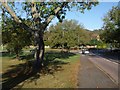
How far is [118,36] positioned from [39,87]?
54075 millimetres

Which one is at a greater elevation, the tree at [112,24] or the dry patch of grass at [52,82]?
the tree at [112,24]

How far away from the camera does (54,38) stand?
75500 millimetres

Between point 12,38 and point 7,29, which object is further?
point 12,38

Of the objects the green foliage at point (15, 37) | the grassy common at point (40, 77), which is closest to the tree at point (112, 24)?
the green foliage at point (15, 37)

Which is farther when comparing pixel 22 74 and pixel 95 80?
pixel 22 74

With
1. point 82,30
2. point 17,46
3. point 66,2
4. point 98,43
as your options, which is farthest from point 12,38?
point 98,43

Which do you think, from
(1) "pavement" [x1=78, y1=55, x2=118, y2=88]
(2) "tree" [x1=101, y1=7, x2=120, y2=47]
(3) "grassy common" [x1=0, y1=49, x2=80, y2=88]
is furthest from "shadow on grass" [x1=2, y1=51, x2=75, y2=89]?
(2) "tree" [x1=101, y1=7, x2=120, y2=47]

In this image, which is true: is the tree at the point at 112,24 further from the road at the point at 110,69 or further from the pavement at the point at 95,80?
the pavement at the point at 95,80

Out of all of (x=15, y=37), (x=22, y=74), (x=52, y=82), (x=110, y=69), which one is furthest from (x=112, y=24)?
(x=52, y=82)

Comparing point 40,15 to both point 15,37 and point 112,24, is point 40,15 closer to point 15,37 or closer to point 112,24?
point 15,37

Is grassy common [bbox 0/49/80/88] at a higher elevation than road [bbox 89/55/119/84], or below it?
higher

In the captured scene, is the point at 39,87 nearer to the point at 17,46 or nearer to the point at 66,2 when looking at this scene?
the point at 66,2

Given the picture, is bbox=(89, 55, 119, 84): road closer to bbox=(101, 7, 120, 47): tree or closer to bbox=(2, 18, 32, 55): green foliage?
bbox=(2, 18, 32, 55): green foliage

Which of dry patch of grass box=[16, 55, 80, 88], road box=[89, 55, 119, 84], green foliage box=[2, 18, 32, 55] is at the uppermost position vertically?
green foliage box=[2, 18, 32, 55]
